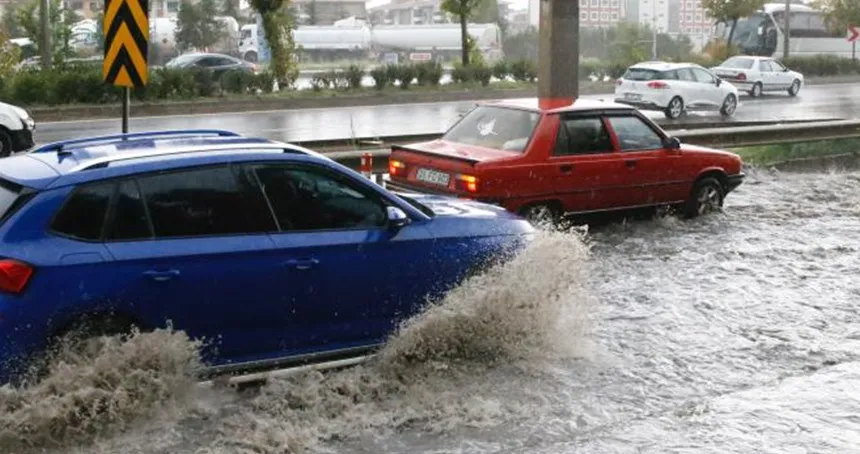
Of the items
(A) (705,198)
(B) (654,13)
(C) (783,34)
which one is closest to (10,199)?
(A) (705,198)

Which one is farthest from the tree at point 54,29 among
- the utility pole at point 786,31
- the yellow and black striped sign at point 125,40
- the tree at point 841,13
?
the tree at point 841,13

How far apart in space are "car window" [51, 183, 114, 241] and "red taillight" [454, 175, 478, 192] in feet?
16.5

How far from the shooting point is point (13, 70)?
29.7 m

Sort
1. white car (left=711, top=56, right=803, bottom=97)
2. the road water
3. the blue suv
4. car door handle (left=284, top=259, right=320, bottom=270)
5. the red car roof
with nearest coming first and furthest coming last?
the blue suv < the road water < car door handle (left=284, top=259, right=320, bottom=270) < the red car roof < white car (left=711, top=56, right=803, bottom=97)

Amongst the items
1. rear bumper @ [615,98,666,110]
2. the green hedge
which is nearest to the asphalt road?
rear bumper @ [615,98,666,110]

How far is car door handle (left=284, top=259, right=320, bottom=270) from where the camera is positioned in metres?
6.75

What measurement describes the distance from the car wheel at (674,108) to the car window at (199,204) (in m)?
26.2

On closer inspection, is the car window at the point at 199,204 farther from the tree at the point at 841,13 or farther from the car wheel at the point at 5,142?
the tree at the point at 841,13

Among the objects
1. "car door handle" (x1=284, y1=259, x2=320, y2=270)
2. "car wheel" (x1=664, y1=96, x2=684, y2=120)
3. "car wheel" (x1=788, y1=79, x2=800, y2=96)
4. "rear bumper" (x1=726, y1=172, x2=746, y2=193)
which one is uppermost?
"car door handle" (x1=284, y1=259, x2=320, y2=270)

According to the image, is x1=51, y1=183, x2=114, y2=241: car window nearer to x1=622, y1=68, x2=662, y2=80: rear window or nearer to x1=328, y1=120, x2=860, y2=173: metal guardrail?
x1=328, y1=120, x2=860, y2=173: metal guardrail

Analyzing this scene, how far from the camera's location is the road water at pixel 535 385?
20.3 ft

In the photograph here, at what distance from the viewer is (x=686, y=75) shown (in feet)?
106

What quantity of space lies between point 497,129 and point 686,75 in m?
21.8

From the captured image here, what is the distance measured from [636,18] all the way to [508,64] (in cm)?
2526
